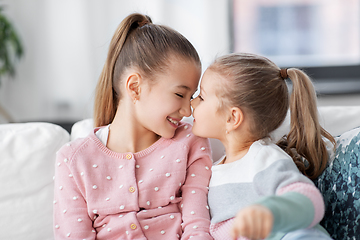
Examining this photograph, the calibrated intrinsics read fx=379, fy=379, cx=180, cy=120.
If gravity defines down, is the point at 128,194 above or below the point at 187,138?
below

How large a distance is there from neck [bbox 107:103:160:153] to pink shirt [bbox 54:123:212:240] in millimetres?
44

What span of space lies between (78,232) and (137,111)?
0.40 metres

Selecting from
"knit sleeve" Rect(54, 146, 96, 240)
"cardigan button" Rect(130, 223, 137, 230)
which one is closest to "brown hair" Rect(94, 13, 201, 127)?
"knit sleeve" Rect(54, 146, 96, 240)

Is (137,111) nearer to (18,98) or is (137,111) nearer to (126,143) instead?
(126,143)

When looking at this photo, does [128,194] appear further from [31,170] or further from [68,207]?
[31,170]

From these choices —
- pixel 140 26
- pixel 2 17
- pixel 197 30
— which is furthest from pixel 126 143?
pixel 2 17

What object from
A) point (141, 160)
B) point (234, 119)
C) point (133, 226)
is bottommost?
point (133, 226)

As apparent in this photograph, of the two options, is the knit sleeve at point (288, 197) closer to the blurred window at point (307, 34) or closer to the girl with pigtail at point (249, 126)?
the girl with pigtail at point (249, 126)

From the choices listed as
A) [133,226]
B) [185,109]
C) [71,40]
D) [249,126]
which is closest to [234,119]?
[249,126]

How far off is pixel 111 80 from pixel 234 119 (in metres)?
0.43

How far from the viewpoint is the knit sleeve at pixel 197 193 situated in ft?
3.58

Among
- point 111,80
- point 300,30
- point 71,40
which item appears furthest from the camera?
point 300,30

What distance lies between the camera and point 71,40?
2.64 meters

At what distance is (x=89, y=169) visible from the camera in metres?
1.12
